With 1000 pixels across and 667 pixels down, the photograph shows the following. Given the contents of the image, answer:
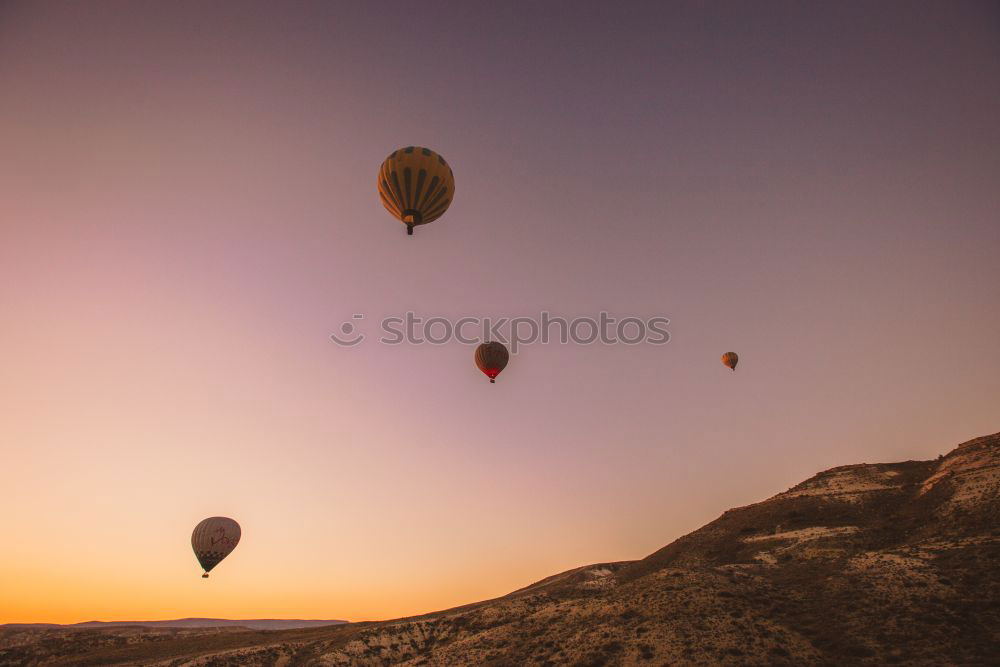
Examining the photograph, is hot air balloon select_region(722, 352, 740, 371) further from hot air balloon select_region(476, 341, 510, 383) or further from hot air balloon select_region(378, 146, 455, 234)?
hot air balloon select_region(378, 146, 455, 234)

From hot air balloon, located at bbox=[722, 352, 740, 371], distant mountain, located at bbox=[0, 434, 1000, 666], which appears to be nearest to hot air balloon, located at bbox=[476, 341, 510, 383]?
distant mountain, located at bbox=[0, 434, 1000, 666]

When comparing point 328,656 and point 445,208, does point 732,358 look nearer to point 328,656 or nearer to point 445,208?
point 445,208

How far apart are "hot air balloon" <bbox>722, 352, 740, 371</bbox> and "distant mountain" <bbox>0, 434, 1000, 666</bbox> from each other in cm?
1705

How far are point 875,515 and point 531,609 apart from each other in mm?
34478

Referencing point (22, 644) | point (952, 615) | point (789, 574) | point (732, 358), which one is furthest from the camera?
point (732, 358)

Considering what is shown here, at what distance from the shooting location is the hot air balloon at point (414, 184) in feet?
101

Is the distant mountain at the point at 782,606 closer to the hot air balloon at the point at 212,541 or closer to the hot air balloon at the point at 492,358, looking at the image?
the hot air balloon at the point at 212,541

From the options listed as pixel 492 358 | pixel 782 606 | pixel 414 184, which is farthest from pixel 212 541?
pixel 782 606

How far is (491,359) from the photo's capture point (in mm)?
41375

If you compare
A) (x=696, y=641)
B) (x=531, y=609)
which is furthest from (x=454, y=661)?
(x=696, y=641)

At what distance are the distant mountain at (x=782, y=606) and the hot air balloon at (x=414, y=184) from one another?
28758 millimetres

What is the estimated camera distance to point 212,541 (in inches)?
1993

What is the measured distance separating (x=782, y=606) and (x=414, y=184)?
34.9 metres

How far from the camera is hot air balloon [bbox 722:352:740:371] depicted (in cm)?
5934
